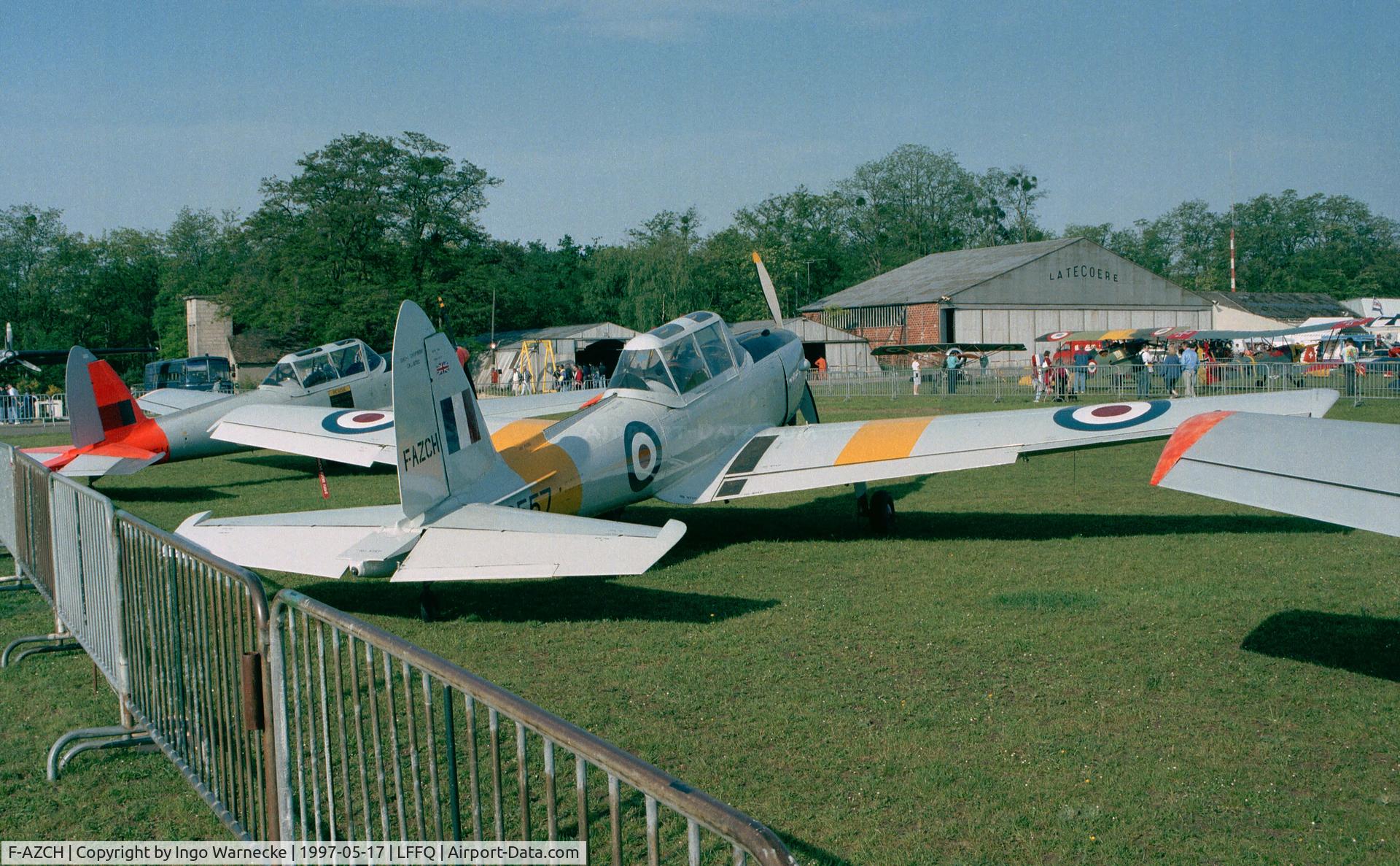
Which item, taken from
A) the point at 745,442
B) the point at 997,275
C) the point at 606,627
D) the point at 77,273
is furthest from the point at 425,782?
the point at 77,273

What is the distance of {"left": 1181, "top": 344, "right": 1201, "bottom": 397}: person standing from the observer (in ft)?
85.0

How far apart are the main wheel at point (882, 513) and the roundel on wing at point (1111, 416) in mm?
1898

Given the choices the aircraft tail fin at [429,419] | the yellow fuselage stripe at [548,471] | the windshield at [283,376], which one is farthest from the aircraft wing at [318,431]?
the aircraft tail fin at [429,419]

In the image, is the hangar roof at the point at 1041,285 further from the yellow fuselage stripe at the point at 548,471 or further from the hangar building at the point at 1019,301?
the yellow fuselage stripe at the point at 548,471

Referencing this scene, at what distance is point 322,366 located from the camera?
1717 centimetres

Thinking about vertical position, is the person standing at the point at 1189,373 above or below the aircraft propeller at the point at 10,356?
below

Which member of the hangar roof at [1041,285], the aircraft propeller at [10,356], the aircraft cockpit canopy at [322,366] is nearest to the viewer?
the aircraft cockpit canopy at [322,366]

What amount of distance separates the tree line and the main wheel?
4659cm

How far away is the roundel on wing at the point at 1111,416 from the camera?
920 centimetres

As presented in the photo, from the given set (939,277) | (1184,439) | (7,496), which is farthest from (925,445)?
(939,277)

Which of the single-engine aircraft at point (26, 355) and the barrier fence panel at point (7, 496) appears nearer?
the barrier fence panel at point (7, 496)

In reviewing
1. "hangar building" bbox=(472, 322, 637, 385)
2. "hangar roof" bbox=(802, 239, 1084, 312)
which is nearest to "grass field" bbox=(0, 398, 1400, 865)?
"hangar building" bbox=(472, 322, 637, 385)

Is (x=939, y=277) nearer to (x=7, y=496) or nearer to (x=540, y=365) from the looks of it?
(x=540, y=365)

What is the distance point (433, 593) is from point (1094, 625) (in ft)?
16.3
